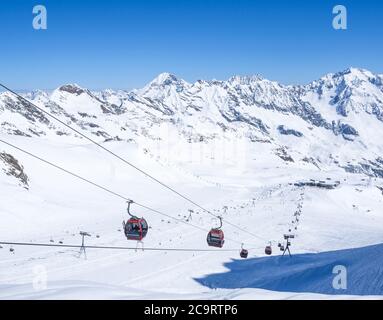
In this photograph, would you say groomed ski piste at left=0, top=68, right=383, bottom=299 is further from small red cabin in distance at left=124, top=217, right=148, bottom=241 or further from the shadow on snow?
small red cabin in distance at left=124, top=217, right=148, bottom=241

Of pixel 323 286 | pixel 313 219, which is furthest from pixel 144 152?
pixel 323 286

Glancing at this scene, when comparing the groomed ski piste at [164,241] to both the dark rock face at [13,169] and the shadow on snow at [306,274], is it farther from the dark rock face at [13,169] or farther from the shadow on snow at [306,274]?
the dark rock face at [13,169]

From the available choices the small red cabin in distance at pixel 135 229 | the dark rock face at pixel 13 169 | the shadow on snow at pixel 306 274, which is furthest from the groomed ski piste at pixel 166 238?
the small red cabin in distance at pixel 135 229

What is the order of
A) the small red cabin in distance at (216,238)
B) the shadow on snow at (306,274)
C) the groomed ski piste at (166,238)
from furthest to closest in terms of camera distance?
the small red cabin in distance at (216,238) → the shadow on snow at (306,274) → the groomed ski piste at (166,238)

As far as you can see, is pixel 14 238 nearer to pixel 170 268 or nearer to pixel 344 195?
pixel 170 268

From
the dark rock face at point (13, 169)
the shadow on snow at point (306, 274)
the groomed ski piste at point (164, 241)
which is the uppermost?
the dark rock face at point (13, 169)
